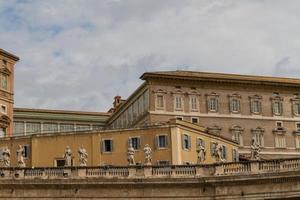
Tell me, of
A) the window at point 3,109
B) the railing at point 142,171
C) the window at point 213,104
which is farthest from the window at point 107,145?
the window at point 213,104

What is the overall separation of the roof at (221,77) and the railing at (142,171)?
50.9 metres

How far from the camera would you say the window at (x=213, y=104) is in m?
105

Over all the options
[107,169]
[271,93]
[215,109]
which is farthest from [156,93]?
[107,169]

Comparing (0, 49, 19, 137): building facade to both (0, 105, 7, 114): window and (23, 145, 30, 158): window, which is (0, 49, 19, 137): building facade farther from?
(23, 145, 30, 158): window

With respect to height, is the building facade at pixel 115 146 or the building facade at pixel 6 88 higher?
the building facade at pixel 6 88

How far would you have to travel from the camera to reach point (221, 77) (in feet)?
350

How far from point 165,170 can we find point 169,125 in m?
26.9

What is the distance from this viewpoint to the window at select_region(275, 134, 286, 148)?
107812 millimetres

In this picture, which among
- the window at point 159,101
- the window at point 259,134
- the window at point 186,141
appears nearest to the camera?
the window at point 186,141

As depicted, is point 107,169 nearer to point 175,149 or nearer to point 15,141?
point 175,149

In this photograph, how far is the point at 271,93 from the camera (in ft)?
360

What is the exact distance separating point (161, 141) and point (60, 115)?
155 ft

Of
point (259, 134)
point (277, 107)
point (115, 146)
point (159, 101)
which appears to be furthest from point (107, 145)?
point (277, 107)

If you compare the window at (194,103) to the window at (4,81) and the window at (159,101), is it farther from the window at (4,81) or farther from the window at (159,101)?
the window at (4,81)
